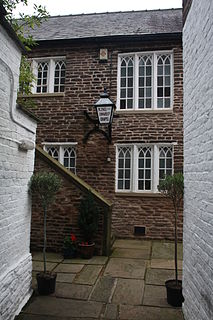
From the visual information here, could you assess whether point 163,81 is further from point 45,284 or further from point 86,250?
point 45,284

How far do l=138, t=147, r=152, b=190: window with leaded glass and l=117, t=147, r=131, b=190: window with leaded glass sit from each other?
1.22 feet

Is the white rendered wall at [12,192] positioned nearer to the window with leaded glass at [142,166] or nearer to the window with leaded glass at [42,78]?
the window with leaded glass at [142,166]

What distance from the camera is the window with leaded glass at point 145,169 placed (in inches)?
329

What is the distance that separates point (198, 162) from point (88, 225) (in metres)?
3.73

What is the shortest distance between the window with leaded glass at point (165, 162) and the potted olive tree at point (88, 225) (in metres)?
3.01

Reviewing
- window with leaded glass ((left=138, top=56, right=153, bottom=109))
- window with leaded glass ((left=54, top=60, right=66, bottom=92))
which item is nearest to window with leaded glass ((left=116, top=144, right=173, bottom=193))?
window with leaded glass ((left=138, top=56, right=153, bottom=109))

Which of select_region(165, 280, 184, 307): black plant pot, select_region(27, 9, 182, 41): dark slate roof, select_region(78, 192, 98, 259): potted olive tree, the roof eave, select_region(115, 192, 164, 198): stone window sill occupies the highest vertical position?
select_region(27, 9, 182, 41): dark slate roof

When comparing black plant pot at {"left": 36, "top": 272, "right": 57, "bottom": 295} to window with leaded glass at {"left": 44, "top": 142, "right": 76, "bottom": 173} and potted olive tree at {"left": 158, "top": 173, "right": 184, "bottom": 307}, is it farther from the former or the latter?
window with leaded glass at {"left": 44, "top": 142, "right": 76, "bottom": 173}

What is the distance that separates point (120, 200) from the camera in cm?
831

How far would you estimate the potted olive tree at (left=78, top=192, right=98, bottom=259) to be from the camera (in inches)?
236

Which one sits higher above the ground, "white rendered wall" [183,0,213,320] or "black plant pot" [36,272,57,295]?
"white rendered wall" [183,0,213,320]

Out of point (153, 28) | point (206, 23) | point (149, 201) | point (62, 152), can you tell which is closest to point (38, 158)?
point (62, 152)

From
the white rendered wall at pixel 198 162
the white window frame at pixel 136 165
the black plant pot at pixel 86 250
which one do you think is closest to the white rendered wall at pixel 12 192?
Answer: the black plant pot at pixel 86 250

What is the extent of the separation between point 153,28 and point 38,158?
248 inches
